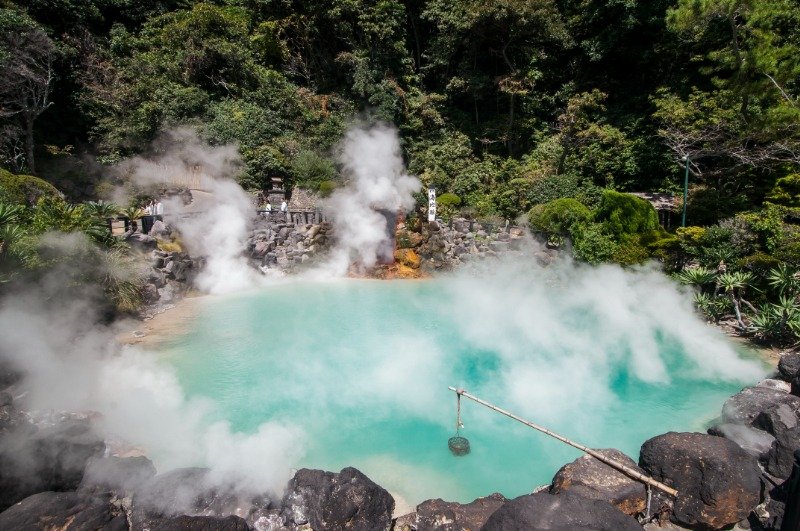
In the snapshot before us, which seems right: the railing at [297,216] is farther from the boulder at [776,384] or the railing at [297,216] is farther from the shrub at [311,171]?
the boulder at [776,384]

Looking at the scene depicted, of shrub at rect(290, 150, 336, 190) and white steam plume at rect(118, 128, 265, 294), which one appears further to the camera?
shrub at rect(290, 150, 336, 190)

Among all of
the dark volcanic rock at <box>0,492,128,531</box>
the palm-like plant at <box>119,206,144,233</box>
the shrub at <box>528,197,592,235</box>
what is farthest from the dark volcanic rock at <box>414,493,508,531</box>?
the palm-like plant at <box>119,206,144,233</box>

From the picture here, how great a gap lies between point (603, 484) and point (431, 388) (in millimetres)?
3321

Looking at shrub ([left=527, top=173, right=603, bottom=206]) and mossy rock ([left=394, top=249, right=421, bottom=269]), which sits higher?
shrub ([left=527, top=173, right=603, bottom=206])

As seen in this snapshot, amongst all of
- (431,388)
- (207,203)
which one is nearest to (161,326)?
(431,388)

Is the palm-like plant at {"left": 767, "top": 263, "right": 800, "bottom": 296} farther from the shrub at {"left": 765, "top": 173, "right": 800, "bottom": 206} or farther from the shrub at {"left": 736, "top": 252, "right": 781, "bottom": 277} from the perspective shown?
the shrub at {"left": 765, "top": 173, "right": 800, "bottom": 206}

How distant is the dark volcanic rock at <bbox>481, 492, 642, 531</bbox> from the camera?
3701 millimetres

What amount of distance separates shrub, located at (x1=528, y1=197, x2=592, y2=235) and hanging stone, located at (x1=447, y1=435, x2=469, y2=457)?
965 cm

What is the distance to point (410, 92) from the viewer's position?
846 inches

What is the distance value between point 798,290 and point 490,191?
1144 centimetres

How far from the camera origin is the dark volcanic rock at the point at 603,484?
15.8ft

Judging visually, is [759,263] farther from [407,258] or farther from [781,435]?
[407,258]

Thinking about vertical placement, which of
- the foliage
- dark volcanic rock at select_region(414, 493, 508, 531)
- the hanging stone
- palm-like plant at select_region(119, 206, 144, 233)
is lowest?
the hanging stone

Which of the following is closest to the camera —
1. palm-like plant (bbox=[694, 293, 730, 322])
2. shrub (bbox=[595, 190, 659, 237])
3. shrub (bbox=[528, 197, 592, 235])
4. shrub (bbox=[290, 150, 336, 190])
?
palm-like plant (bbox=[694, 293, 730, 322])
